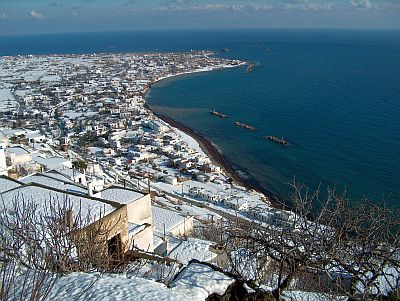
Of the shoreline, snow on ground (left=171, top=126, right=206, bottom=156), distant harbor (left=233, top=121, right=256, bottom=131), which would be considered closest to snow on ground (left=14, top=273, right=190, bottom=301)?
the shoreline

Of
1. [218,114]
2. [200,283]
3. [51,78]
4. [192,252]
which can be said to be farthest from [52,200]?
[51,78]

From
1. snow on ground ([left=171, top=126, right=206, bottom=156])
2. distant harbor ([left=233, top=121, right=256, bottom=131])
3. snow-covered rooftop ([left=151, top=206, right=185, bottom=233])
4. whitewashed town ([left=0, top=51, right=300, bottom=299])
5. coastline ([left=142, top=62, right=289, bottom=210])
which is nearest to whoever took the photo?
whitewashed town ([left=0, top=51, right=300, bottom=299])

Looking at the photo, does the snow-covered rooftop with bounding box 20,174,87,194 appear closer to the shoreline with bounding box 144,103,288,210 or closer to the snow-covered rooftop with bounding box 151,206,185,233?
the snow-covered rooftop with bounding box 151,206,185,233

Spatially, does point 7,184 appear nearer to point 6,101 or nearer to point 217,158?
point 217,158

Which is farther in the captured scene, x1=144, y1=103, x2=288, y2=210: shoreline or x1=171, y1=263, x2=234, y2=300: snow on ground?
x1=144, y1=103, x2=288, y2=210: shoreline

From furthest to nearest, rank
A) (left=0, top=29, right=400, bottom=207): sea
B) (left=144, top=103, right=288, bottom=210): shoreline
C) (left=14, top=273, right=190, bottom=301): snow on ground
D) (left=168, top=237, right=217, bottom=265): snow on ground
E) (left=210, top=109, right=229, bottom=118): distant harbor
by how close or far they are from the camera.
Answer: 1. (left=210, top=109, right=229, bottom=118): distant harbor
2. (left=0, top=29, right=400, bottom=207): sea
3. (left=144, top=103, right=288, bottom=210): shoreline
4. (left=168, top=237, right=217, bottom=265): snow on ground
5. (left=14, top=273, right=190, bottom=301): snow on ground

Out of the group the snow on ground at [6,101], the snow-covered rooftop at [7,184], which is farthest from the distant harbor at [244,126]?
the snow-covered rooftop at [7,184]

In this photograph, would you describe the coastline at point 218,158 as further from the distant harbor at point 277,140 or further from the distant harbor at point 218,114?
the distant harbor at point 277,140

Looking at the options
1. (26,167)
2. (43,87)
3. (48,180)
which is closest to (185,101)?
(43,87)

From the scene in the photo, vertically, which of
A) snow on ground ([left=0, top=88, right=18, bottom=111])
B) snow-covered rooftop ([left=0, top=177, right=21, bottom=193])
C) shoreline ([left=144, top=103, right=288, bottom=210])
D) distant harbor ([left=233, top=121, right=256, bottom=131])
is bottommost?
shoreline ([left=144, top=103, right=288, bottom=210])
